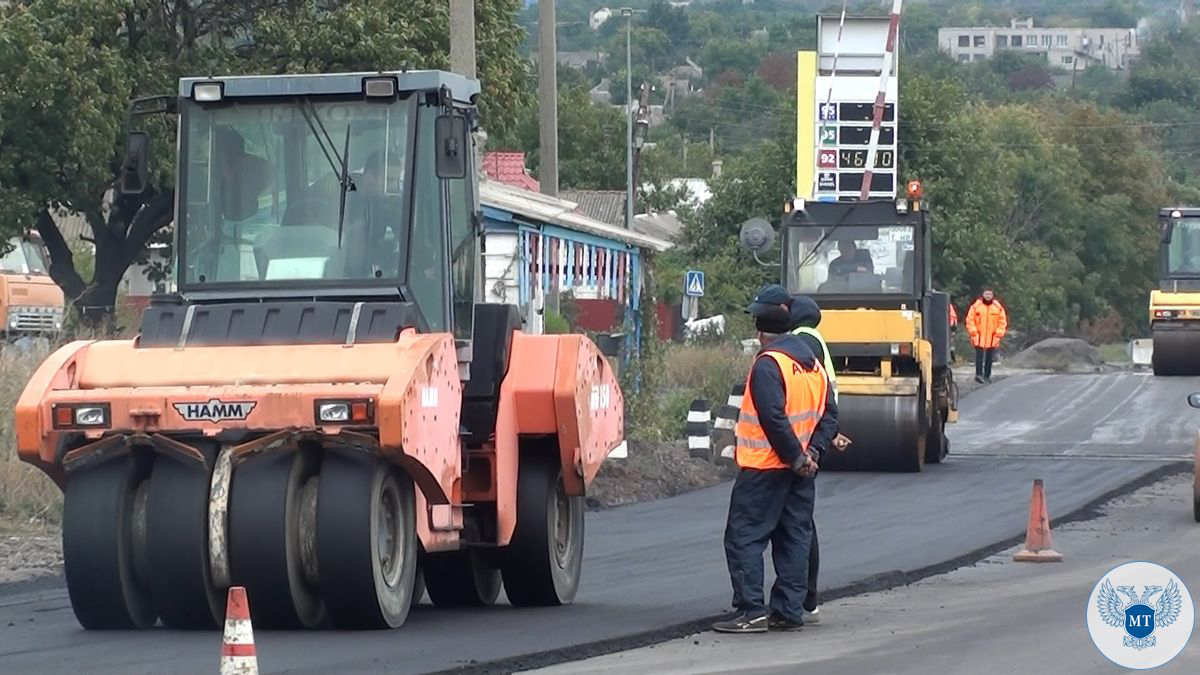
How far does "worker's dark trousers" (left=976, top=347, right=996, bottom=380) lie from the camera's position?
37.2m

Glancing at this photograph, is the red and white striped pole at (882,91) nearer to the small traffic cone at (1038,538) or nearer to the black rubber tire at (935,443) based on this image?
the black rubber tire at (935,443)

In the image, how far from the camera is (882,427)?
22562mm

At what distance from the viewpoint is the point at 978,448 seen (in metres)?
26.9

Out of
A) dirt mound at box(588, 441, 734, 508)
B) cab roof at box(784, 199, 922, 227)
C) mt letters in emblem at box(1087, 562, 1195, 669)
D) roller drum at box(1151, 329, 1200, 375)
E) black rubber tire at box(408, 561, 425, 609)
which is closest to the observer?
mt letters in emblem at box(1087, 562, 1195, 669)

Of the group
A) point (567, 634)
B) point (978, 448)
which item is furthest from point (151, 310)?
point (978, 448)

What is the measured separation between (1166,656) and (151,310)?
5.39 meters

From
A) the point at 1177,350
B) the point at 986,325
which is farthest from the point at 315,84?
the point at 1177,350

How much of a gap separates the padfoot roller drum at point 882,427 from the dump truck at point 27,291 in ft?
33.4

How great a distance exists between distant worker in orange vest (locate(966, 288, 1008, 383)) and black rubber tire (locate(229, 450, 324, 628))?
2807cm

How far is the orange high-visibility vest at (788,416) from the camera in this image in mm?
10695

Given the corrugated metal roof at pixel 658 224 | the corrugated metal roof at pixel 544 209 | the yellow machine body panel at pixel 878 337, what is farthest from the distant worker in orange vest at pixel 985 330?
the corrugated metal roof at pixel 658 224

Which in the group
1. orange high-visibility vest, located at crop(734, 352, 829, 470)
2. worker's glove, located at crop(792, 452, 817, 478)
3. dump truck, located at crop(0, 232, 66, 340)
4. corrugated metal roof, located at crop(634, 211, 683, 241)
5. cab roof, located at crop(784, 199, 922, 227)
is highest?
corrugated metal roof, located at crop(634, 211, 683, 241)

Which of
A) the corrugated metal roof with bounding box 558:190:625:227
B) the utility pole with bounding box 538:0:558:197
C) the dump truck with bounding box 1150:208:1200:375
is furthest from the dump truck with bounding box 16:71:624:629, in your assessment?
the corrugated metal roof with bounding box 558:190:625:227

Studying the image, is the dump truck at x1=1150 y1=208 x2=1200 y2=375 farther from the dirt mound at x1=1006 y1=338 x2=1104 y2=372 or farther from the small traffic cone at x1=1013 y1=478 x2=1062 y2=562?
the small traffic cone at x1=1013 y1=478 x2=1062 y2=562
